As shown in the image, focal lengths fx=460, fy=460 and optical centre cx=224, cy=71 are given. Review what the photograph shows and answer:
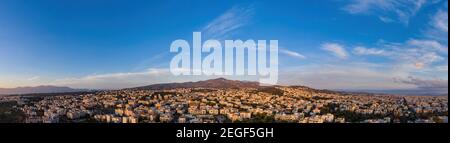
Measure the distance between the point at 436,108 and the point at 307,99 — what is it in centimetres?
432

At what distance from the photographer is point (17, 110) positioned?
40.0 feet

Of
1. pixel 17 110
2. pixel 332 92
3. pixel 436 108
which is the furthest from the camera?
pixel 332 92
